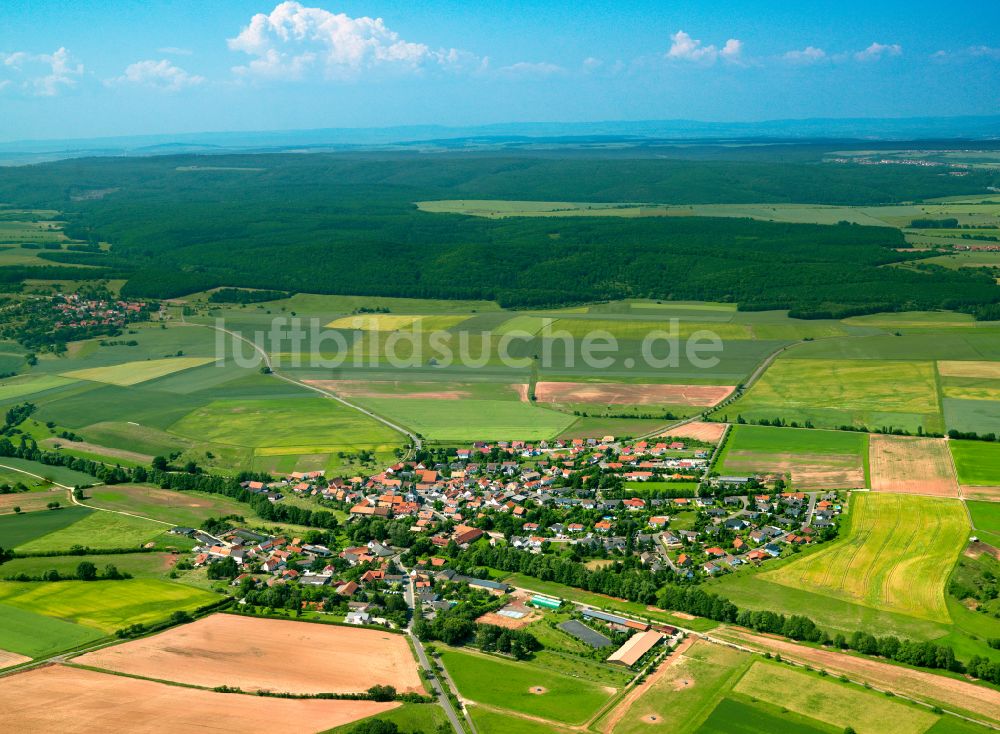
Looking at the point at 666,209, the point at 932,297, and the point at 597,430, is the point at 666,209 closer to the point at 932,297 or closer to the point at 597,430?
the point at 932,297

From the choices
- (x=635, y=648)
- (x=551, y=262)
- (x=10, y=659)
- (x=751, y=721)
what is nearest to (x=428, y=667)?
(x=635, y=648)

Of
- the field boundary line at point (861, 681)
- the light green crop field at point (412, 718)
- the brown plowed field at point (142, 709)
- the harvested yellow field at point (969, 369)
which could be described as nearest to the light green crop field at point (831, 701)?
the field boundary line at point (861, 681)

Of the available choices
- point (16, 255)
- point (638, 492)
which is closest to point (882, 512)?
point (638, 492)

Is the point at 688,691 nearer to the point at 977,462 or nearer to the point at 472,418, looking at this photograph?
the point at 977,462

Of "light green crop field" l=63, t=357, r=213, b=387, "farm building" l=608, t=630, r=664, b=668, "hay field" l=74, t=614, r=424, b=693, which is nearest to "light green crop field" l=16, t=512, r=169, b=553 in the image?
"hay field" l=74, t=614, r=424, b=693

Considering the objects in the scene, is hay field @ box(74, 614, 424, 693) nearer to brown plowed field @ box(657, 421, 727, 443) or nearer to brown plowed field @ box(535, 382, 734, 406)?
brown plowed field @ box(657, 421, 727, 443)
